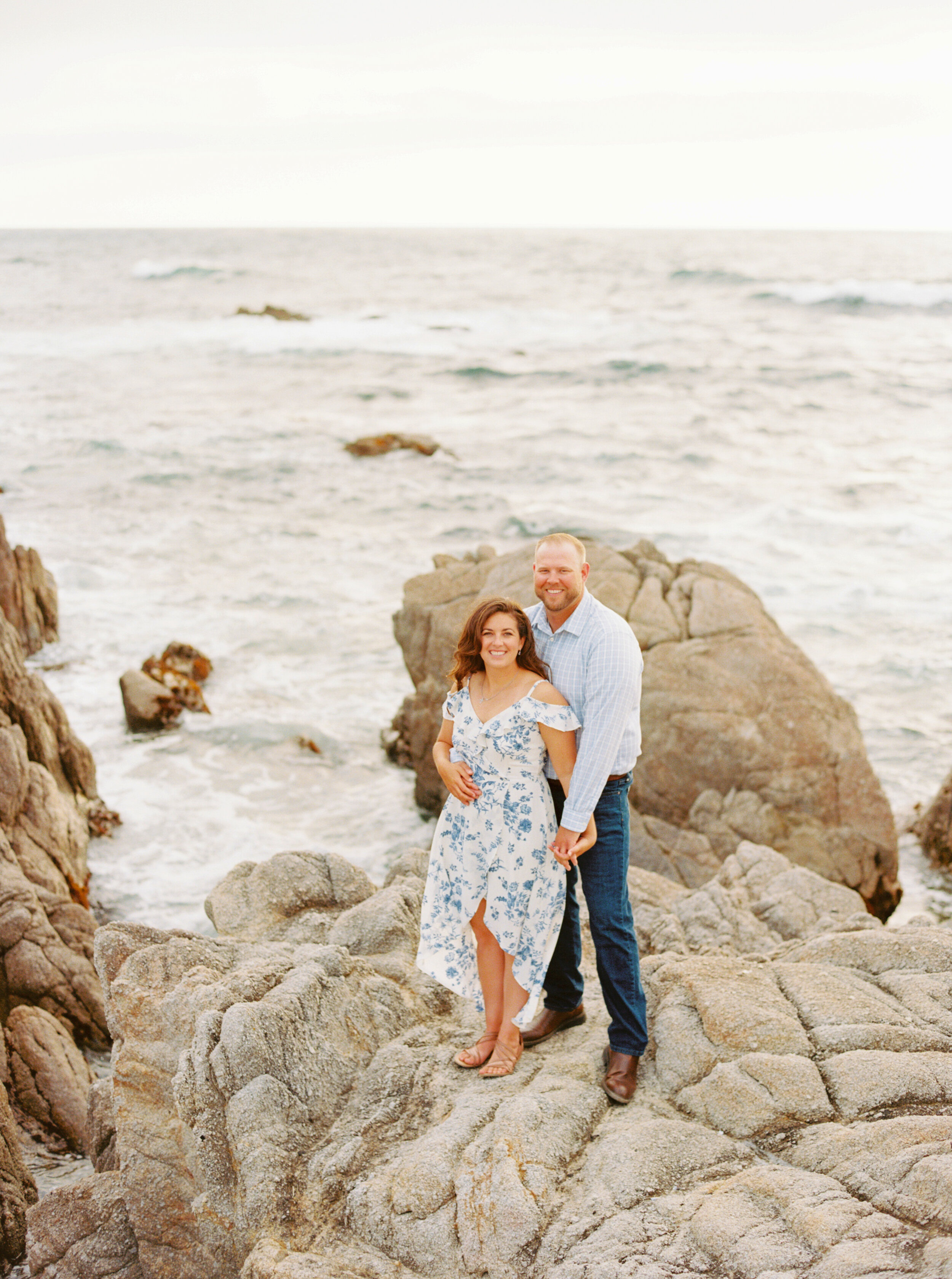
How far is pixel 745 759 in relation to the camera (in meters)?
8.79

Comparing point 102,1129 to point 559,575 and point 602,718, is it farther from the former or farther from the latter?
point 559,575

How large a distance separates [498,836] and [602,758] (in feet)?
2.00

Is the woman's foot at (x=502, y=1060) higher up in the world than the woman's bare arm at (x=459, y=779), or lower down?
lower down

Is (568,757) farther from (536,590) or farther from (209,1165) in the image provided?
(209,1165)

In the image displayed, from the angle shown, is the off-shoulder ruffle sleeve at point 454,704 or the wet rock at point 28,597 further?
the wet rock at point 28,597

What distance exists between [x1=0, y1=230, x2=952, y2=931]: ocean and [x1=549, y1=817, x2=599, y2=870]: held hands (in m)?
5.63

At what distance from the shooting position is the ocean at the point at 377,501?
37.4 feet

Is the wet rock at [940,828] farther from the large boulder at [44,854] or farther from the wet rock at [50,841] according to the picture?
the wet rock at [50,841]

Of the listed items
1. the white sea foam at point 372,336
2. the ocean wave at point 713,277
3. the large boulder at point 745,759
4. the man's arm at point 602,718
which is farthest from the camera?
the ocean wave at point 713,277

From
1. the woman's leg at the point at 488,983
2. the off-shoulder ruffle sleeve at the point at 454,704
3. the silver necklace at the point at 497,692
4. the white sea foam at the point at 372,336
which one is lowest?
the woman's leg at the point at 488,983

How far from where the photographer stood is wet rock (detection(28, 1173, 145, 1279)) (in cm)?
430

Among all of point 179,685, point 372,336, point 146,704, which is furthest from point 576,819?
point 372,336

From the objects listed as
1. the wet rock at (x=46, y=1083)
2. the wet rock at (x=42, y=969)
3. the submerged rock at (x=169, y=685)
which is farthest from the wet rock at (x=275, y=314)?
the wet rock at (x=46, y=1083)

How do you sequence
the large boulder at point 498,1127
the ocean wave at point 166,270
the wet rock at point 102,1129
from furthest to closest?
the ocean wave at point 166,270 → the wet rock at point 102,1129 → the large boulder at point 498,1127
